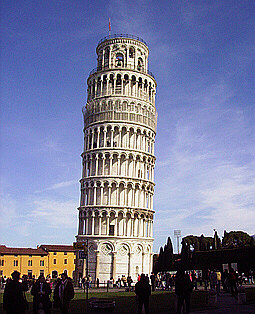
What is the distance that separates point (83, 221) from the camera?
6081 cm

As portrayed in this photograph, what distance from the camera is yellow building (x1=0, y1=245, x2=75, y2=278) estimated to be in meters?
101

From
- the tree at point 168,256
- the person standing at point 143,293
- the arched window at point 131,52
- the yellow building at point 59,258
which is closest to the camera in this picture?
the person standing at point 143,293

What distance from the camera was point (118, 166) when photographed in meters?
60.7

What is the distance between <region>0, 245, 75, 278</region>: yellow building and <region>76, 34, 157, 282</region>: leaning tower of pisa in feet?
144

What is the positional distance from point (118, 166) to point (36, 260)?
55.1m

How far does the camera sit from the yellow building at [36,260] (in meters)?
101

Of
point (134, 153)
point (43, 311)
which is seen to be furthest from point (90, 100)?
point (43, 311)

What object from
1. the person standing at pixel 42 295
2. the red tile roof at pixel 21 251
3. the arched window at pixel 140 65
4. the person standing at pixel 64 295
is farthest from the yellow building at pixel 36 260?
the person standing at pixel 64 295

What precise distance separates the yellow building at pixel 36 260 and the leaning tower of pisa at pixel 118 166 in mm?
44013

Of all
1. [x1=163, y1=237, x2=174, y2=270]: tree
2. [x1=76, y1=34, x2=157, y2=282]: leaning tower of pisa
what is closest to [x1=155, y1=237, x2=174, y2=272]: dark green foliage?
[x1=163, y1=237, x2=174, y2=270]: tree

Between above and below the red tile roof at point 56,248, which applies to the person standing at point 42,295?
above

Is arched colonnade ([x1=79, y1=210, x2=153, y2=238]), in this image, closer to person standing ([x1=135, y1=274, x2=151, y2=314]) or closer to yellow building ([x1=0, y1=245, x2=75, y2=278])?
person standing ([x1=135, y1=274, x2=151, y2=314])

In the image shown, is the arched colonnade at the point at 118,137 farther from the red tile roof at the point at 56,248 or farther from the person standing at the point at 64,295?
the red tile roof at the point at 56,248

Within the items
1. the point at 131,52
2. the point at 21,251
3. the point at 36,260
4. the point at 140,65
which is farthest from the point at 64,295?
the point at 36,260
